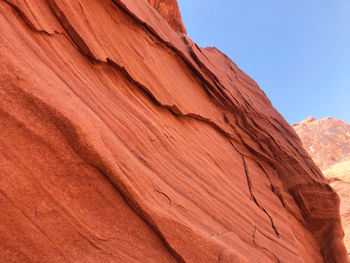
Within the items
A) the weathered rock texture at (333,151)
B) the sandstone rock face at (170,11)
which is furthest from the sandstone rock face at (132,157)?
the weathered rock texture at (333,151)

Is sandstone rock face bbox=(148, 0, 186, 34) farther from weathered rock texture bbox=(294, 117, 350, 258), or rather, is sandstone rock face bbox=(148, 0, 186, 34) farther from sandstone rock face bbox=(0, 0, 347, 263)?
weathered rock texture bbox=(294, 117, 350, 258)

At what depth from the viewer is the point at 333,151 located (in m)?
19.6

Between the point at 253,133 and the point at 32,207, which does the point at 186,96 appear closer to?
the point at 253,133

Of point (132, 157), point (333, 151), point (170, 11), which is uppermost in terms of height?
point (333, 151)

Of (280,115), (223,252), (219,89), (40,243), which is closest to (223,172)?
(223,252)

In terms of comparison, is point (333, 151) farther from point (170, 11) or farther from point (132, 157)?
point (132, 157)

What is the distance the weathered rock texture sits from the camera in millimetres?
14250

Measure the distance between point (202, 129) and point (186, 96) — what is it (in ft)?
2.41

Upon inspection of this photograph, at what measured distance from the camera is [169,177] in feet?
9.91

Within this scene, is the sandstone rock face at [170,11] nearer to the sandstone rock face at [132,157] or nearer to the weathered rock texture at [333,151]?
the sandstone rock face at [132,157]

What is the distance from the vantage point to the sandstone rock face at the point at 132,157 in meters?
1.92

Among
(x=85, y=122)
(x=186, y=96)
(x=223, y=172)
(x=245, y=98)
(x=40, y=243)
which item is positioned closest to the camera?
(x=40, y=243)

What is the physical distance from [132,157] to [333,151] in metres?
21.8

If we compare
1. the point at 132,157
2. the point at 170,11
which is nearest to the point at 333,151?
the point at 170,11
